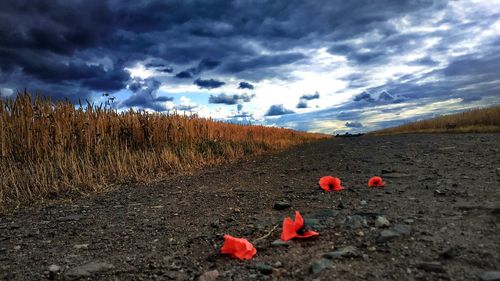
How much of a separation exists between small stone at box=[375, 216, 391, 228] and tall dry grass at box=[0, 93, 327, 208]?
190 inches

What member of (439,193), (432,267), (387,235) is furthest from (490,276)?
(439,193)

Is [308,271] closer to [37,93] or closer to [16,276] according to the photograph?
[16,276]

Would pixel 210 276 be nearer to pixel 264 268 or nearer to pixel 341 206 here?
pixel 264 268

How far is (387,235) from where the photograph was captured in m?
2.64

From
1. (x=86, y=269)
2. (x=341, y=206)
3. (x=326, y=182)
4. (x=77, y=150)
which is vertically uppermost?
(x=77, y=150)

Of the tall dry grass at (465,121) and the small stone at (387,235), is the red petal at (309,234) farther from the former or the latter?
the tall dry grass at (465,121)

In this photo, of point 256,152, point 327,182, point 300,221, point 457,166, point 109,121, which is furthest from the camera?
point 256,152

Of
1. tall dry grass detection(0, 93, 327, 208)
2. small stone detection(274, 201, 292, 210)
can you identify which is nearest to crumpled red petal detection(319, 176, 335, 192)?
small stone detection(274, 201, 292, 210)

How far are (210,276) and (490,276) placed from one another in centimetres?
166

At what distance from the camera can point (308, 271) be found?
2.22 meters

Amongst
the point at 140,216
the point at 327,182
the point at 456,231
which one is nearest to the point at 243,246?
the point at 456,231

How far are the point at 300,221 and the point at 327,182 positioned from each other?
6.64ft

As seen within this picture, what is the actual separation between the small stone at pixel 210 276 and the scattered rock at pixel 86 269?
2.77 feet

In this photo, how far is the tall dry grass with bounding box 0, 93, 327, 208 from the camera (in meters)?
6.18
